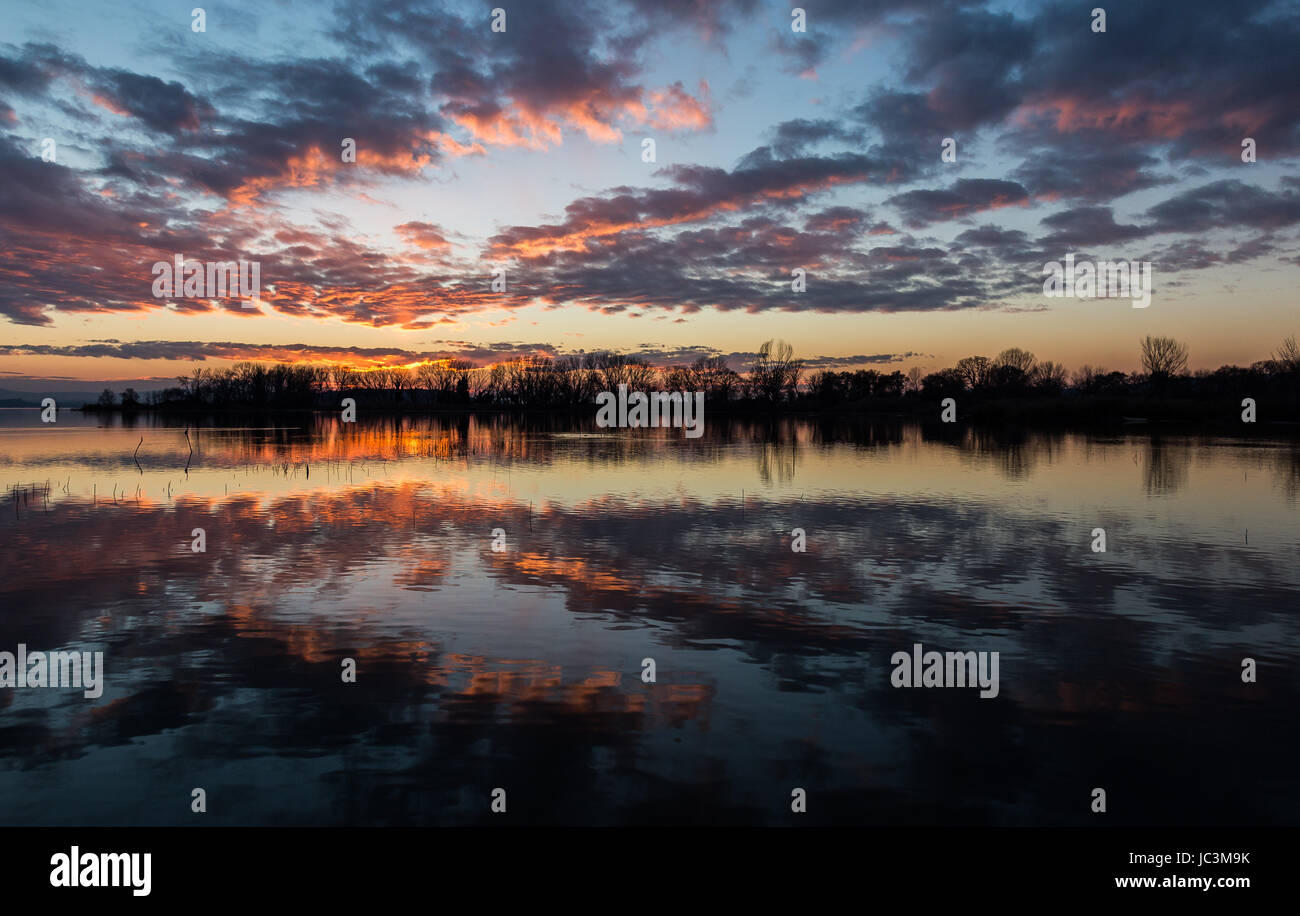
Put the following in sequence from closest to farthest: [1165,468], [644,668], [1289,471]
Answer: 1. [644,668]
2. [1289,471]
3. [1165,468]

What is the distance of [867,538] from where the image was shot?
894 inches

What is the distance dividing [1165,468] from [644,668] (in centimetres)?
4557

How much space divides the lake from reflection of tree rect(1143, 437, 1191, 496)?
7834 millimetres

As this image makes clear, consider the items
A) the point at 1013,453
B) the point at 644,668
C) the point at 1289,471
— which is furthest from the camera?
the point at 1013,453

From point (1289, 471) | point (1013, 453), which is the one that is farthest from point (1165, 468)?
point (1013, 453)

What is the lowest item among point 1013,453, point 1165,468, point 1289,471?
point 1289,471

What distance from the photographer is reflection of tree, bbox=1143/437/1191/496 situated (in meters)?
35.6

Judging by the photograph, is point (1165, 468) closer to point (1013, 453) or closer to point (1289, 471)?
point (1289, 471)

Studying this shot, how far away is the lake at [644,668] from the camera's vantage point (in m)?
8.13

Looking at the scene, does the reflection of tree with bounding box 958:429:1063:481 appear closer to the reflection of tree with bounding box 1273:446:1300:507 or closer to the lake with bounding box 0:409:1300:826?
the reflection of tree with bounding box 1273:446:1300:507

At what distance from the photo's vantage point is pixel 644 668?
11836 mm
